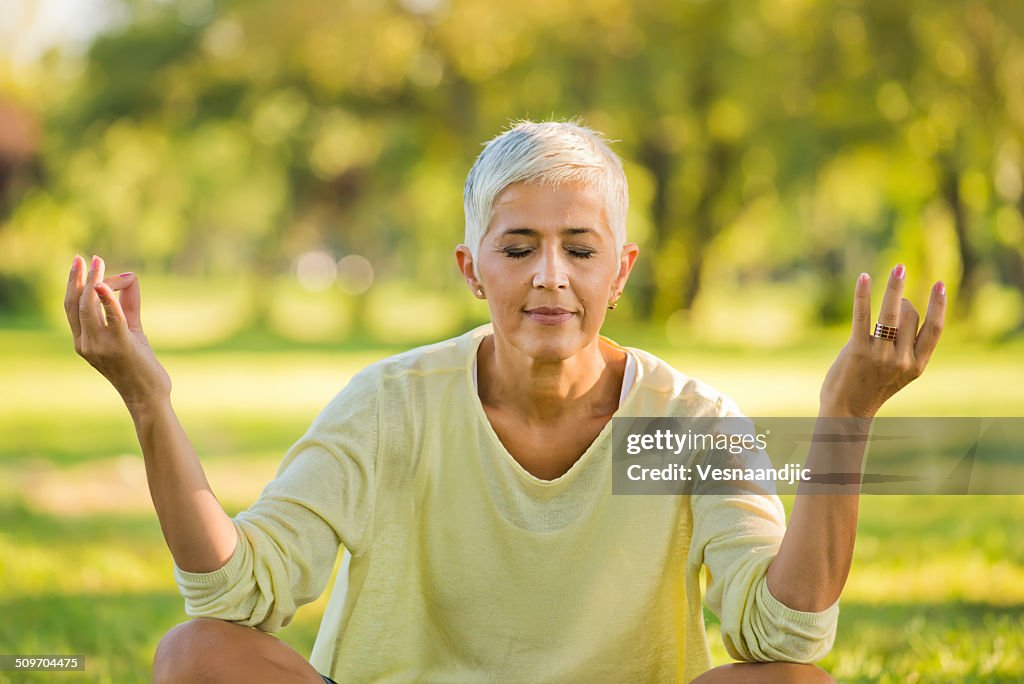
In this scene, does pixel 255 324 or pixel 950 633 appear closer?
pixel 950 633

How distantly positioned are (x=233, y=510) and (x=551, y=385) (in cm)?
505

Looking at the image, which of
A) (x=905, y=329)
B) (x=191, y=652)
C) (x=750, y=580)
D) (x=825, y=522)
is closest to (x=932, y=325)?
(x=905, y=329)

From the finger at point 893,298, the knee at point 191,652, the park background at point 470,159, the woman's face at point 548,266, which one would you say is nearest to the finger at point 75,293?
the knee at point 191,652

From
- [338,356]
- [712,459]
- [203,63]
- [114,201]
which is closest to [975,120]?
[338,356]

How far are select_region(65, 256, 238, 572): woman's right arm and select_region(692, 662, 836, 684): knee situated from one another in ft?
3.68

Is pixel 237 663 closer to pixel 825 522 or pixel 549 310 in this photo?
pixel 549 310

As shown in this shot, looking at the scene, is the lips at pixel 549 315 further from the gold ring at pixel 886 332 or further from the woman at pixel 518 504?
the gold ring at pixel 886 332

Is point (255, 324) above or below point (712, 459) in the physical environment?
above

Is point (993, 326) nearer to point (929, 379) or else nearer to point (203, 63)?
point (929, 379)

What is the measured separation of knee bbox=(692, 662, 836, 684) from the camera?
269 cm

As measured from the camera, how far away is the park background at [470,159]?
13.3m

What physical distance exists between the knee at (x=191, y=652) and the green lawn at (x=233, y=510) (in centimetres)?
170

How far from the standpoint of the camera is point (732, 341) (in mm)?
23828

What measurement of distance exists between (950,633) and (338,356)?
55.7 feet
